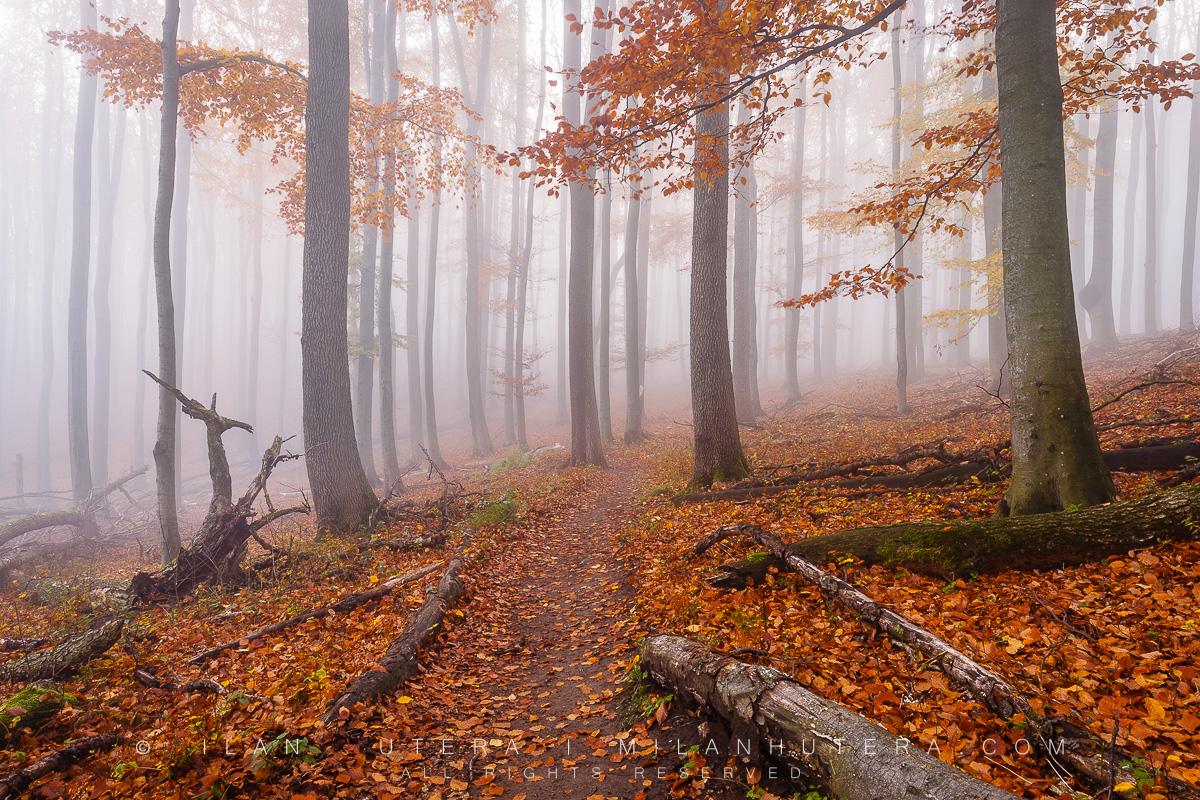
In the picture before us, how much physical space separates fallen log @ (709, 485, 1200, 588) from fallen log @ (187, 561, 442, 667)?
4658mm

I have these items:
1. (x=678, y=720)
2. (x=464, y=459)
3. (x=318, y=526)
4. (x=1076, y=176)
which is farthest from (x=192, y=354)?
(x=1076, y=176)

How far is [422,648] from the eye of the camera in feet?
14.8

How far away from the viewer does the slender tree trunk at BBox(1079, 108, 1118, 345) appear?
Answer: 54.5 feet

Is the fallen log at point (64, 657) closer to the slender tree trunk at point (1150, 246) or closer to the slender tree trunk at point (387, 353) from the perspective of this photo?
the slender tree trunk at point (387, 353)

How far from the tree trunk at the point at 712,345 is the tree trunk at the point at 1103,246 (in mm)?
15339

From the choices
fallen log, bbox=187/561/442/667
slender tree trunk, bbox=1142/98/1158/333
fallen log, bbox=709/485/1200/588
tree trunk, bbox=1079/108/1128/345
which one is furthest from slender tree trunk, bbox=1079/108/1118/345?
fallen log, bbox=187/561/442/667

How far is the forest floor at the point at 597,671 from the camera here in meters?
2.77

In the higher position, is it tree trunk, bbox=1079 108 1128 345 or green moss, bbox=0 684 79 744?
tree trunk, bbox=1079 108 1128 345

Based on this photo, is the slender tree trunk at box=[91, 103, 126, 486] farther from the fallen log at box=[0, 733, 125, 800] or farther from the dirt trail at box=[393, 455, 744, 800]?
the fallen log at box=[0, 733, 125, 800]

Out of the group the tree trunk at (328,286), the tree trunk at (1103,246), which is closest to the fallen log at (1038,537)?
the tree trunk at (328,286)

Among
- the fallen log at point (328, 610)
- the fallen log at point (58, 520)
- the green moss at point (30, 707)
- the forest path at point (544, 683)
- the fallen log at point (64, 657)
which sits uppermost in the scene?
the green moss at point (30, 707)

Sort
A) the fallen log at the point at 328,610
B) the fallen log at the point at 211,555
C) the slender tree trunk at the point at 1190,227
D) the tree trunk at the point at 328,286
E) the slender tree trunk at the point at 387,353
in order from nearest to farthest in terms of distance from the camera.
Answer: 1. the fallen log at the point at 328,610
2. the fallen log at the point at 211,555
3. the tree trunk at the point at 328,286
4. the slender tree trunk at the point at 387,353
5. the slender tree trunk at the point at 1190,227

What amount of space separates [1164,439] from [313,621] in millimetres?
9593

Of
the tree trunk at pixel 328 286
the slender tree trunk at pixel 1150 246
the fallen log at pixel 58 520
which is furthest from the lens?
the slender tree trunk at pixel 1150 246
